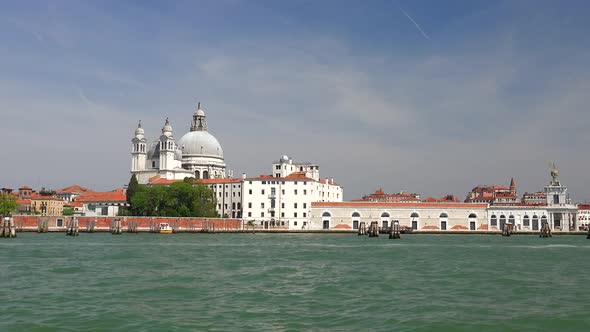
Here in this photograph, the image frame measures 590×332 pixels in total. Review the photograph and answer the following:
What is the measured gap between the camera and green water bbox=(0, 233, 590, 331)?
10359 mm

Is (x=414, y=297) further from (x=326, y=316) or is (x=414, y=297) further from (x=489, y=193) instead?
(x=489, y=193)

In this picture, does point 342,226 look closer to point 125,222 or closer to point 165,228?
point 165,228

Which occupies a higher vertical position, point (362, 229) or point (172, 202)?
point (172, 202)

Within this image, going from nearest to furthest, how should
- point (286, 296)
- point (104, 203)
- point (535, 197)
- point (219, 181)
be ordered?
point (286, 296) → point (219, 181) → point (104, 203) → point (535, 197)

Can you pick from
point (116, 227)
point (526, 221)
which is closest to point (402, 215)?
point (526, 221)

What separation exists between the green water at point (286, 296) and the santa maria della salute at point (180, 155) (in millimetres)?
49989

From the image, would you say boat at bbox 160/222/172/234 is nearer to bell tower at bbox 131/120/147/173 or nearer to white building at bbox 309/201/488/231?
white building at bbox 309/201/488/231

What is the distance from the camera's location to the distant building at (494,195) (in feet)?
314

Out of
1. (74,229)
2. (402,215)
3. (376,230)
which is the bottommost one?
(376,230)

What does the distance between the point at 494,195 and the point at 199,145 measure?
4708cm

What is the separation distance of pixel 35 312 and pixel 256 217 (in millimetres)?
52284

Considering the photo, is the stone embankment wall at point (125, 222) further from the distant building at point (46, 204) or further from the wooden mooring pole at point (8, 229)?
the distant building at point (46, 204)

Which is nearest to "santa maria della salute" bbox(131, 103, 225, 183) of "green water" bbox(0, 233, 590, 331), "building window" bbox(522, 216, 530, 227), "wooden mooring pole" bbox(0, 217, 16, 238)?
"wooden mooring pole" bbox(0, 217, 16, 238)

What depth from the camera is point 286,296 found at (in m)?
13.2
